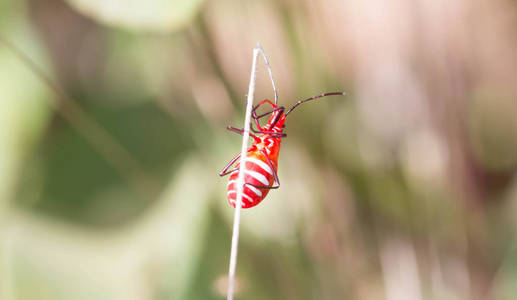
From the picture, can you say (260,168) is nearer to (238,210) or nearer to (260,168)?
(260,168)

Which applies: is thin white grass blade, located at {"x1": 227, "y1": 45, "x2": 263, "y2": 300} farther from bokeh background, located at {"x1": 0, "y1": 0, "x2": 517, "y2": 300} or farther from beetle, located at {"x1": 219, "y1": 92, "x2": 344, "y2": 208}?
bokeh background, located at {"x1": 0, "y1": 0, "x2": 517, "y2": 300}

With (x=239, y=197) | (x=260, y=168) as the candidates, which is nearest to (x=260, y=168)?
(x=260, y=168)

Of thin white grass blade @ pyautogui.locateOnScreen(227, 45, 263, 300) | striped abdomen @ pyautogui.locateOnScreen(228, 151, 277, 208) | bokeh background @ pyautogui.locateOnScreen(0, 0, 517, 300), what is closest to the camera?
thin white grass blade @ pyautogui.locateOnScreen(227, 45, 263, 300)

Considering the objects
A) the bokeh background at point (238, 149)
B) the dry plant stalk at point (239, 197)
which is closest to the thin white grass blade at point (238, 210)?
the dry plant stalk at point (239, 197)

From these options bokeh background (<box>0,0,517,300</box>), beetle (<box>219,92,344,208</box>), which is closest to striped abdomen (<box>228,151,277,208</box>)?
beetle (<box>219,92,344,208</box>)

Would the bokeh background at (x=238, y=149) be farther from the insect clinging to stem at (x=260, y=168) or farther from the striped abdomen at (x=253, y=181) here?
the striped abdomen at (x=253, y=181)
